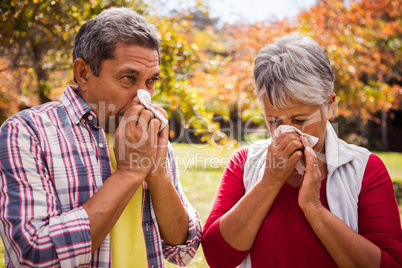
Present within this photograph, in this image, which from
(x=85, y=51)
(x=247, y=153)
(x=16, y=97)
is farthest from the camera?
(x=16, y=97)

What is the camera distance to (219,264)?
2.18 meters

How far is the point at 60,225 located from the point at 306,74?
1548mm

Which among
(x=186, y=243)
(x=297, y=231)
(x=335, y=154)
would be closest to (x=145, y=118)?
(x=186, y=243)

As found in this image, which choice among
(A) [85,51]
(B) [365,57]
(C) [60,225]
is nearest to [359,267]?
(C) [60,225]

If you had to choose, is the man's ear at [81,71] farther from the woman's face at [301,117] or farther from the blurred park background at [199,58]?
the blurred park background at [199,58]

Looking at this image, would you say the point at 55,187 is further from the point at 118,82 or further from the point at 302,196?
the point at 302,196

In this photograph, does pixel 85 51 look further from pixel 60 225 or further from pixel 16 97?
pixel 16 97

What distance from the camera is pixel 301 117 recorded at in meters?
2.21

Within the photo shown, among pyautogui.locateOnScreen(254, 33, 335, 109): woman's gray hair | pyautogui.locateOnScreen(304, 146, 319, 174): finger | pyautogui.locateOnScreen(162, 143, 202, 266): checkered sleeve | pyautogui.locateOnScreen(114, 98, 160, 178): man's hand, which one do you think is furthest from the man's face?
pyautogui.locateOnScreen(304, 146, 319, 174): finger

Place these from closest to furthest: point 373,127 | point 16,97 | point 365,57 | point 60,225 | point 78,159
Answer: point 60,225
point 78,159
point 365,57
point 16,97
point 373,127

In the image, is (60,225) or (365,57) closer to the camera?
(60,225)

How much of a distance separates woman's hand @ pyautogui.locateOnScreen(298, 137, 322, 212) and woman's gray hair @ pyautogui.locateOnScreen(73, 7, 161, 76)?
1136mm

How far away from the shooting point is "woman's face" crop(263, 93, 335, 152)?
2.21m

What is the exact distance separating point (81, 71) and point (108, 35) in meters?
0.27
